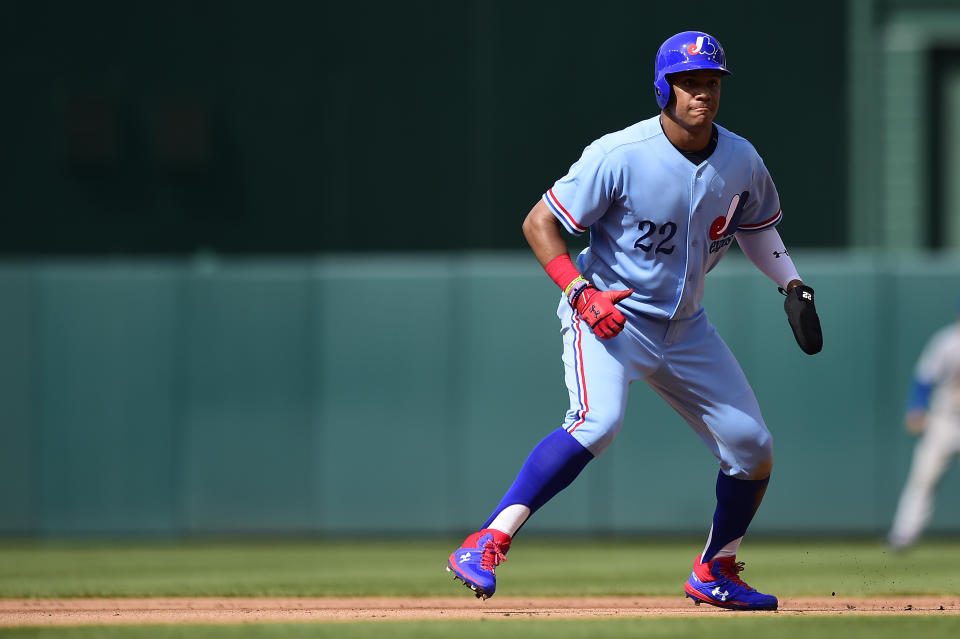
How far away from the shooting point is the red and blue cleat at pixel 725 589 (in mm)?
5027

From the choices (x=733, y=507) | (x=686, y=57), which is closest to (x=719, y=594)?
(x=733, y=507)

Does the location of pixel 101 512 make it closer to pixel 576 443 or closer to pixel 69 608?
pixel 69 608

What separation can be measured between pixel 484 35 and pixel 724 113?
2.39m

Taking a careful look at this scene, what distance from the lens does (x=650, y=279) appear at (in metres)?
4.68

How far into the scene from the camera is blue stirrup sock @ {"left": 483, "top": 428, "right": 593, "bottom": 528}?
15.1 feet

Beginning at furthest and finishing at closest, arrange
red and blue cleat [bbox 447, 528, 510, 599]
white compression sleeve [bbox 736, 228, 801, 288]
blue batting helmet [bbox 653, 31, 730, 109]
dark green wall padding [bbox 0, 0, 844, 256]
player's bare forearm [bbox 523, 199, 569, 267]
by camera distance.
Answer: dark green wall padding [bbox 0, 0, 844, 256], white compression sleeve [bbox 736, 228, 801, 288], player's bare forearm [bbox 523, 199, 569, 267], blue batting helmet [bbox 653, 31, 730, 109], red and blue cleat [bbox 447, 528, 510, 599]

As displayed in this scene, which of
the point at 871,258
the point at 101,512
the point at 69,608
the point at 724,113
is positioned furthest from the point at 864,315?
the point at 69,608

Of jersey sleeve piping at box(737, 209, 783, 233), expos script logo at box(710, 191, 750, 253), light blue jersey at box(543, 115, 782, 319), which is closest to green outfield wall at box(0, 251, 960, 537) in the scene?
jersey sleeve piping at box(737, 209, 783, 233)

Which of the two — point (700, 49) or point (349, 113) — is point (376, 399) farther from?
point (700, 49)

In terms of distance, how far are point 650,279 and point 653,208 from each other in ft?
0.82

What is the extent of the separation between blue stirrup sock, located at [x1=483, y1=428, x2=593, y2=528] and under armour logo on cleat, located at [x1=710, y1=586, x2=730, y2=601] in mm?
850

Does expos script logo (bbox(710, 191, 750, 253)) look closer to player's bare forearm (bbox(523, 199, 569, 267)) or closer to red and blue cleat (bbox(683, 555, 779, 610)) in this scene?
player's bare forearm (bbox(523, 199, 569, 267))

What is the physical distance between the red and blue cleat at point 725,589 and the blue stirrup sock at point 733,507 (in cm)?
6

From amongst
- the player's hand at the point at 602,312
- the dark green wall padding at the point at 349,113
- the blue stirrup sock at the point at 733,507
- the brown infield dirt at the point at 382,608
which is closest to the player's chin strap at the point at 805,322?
the blue stirrup sock at the point at 733,507
